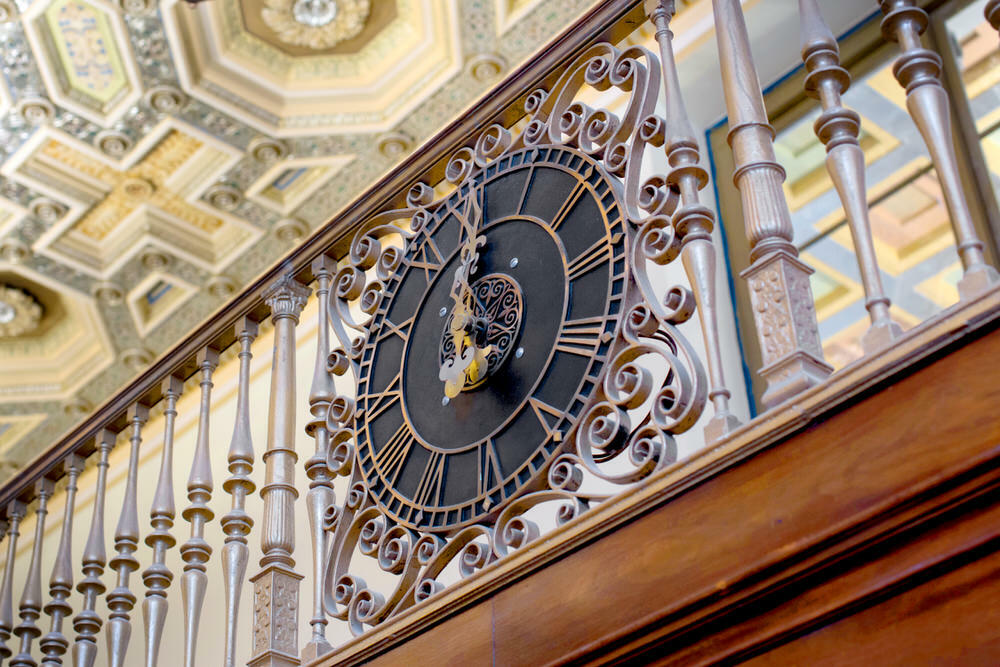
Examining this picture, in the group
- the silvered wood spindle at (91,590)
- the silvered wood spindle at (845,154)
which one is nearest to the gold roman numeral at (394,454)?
the silvered wood spindle at (91,590)

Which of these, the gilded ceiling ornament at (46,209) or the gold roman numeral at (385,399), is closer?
the gold roman numeral at (385,399)

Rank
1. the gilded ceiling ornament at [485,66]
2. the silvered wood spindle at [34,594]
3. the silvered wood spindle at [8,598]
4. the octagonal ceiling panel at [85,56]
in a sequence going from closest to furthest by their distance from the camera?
the silvered wood spindle at [34,594]
the silvered wood spindle at [8,598]
the octagonal ceiling panel at [85,56]
the gilded ceiling ornament at [485,66]

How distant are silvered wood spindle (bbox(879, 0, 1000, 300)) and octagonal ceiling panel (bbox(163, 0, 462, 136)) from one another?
15.1 ft

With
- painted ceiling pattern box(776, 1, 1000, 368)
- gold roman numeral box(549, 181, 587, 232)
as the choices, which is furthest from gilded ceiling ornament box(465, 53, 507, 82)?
gold roman numeral box(549, 181, 587, 232)

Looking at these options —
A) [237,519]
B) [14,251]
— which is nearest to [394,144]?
[14,251]

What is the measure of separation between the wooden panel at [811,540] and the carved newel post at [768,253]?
0.46 ft

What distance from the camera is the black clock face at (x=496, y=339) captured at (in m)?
2.63

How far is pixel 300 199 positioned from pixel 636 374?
17.5 ft

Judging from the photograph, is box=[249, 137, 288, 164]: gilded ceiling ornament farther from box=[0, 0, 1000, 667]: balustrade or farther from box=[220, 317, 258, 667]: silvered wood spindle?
box=[220, 317, 258, 667]: silvered wood spindle

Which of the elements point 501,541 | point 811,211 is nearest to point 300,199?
point 811,211

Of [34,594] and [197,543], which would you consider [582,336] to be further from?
[34,594]

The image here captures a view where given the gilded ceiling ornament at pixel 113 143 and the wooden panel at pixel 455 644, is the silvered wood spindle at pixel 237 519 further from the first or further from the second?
the gilded ceiling ornament at pixel 113 143

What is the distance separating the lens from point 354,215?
11.4ft

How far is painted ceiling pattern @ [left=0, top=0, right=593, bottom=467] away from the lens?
22.0 feet
